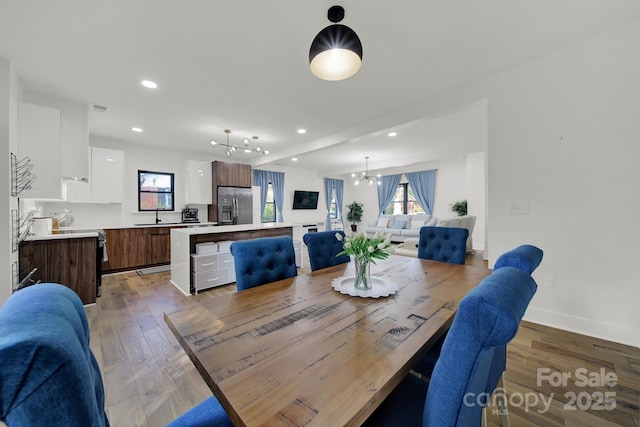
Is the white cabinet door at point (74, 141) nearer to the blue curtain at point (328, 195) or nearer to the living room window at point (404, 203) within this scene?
the blue curtain at point (328, 195)

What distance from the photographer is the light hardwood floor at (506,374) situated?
1.49 meters

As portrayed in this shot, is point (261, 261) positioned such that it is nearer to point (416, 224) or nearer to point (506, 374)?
point (506, 374)

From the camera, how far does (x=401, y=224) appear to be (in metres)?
8.13

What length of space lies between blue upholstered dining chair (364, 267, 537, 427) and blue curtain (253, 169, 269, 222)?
704 cm

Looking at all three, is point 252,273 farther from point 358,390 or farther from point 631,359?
point 631,359

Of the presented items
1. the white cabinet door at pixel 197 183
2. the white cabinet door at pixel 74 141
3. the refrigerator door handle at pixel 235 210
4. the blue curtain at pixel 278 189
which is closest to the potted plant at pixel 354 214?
the blue curtain at pixel 278 189

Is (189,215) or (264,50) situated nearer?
(264,50)

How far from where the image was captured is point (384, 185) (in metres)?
9.09

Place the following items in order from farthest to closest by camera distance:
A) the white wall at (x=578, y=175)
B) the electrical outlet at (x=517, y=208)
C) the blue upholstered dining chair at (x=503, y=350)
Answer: the electrical outlet at (x=517, y=208) < the white wall at (x=578, y=175) < the blue upholstered dining chair at (x=503, y=350)

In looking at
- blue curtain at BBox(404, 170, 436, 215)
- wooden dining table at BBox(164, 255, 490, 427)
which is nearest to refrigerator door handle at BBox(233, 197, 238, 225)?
wooden dining table at BBox(164, 255, 490, 427)

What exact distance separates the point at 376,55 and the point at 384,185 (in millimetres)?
7011

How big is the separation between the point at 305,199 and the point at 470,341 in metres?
8.07

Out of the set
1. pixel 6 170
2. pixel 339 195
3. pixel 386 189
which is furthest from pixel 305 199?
pixel 6 170

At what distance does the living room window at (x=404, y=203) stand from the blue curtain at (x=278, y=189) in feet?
12.7
